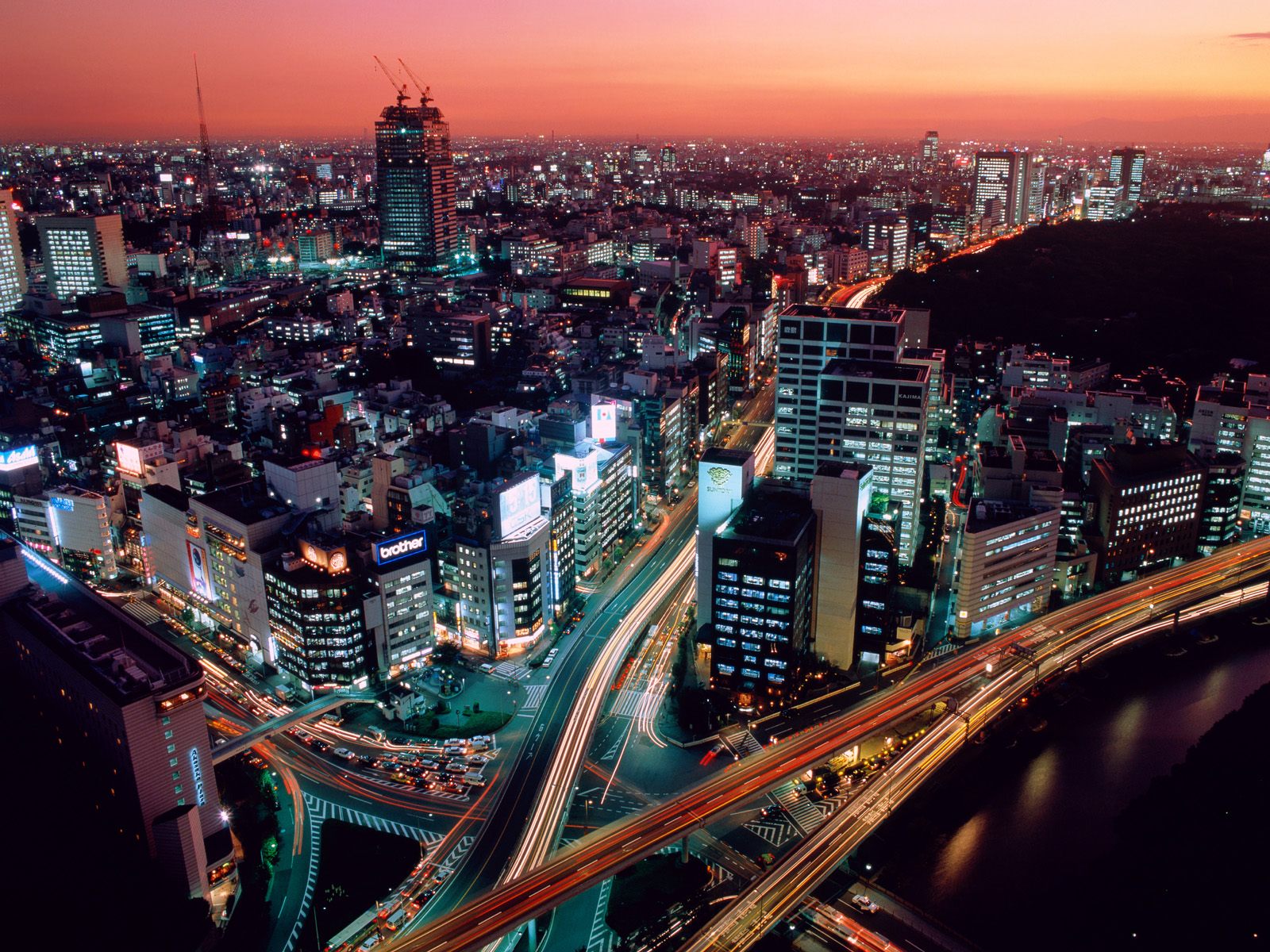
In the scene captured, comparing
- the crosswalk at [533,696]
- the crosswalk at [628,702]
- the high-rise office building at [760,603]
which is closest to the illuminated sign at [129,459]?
the crosswalk at [533,696]

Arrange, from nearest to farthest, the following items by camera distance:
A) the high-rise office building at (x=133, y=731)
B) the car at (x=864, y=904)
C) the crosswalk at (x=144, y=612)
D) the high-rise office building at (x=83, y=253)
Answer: the high-rise office building at (x=133, y=731) → the car at (x=864, y=904) → the crosswalk at (x=144, y=612) → the high-rise office building at (x=83, y=253)

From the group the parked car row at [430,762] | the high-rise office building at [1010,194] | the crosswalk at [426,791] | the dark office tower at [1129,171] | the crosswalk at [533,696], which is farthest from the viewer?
the high-rise office building at [1010,194]

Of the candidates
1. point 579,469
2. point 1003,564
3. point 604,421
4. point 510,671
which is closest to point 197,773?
point 510,671

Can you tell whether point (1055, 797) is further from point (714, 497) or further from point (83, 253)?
point (83, 253)

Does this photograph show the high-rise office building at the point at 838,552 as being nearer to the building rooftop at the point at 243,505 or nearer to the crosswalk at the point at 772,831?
the crosswalk at the point at 772,831

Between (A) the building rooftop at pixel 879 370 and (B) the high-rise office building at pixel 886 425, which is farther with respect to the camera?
(A) the building rooftop at pixel 879 370

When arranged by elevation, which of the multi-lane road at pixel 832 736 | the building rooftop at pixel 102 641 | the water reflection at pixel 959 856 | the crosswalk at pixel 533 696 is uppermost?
the building rooftop at pixel 102 641

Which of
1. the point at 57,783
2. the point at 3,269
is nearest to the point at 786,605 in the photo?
the point at 57,783
